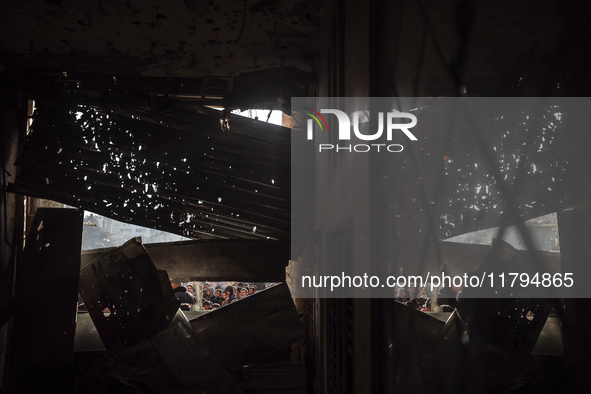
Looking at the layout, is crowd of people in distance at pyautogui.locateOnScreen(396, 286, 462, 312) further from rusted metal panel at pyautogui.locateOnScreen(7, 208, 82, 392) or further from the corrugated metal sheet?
rusted metal panel at pyautogui.locateOnScreen(7, 208, 82, 392)

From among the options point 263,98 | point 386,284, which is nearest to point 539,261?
Answer: point 386,284

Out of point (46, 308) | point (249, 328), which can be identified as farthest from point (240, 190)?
point (46, 308)

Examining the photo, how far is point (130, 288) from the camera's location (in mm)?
5355

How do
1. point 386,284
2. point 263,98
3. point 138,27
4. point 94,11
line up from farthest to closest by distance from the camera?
point 263,98 → point 138,27 → point 94,11 → point 386,284

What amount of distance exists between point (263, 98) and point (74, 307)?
3.95 m

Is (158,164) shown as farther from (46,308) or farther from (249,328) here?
(249,328)

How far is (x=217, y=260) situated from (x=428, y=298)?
6045mm

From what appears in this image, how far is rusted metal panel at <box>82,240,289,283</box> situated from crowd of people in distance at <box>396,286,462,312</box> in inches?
218

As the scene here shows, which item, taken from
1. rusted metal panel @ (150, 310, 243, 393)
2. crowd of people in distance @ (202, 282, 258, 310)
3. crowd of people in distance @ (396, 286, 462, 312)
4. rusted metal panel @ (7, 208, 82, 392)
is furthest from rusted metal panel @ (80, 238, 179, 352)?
crowd of people in distance @ (202, 282, 258, 310)

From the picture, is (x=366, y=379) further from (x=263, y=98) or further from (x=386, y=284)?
(x=263, y=98)

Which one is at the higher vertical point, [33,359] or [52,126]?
[52,126]

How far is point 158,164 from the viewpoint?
5.66m

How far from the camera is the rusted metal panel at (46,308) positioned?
17.1 feet

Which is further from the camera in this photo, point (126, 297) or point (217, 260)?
point (217, 260)
